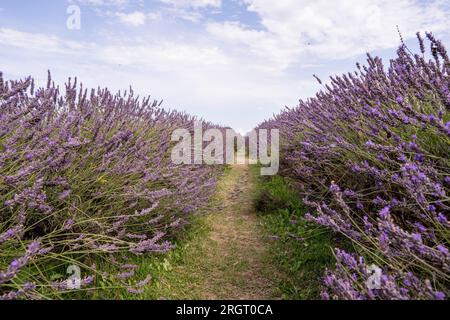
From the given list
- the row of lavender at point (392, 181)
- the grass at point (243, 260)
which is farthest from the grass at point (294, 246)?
the row of lavender at point (392, 181)

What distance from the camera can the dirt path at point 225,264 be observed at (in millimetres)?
2383

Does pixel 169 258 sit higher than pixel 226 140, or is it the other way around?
pixel 226 140

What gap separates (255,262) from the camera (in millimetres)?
2818

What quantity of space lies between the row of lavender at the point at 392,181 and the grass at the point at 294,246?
0.21 metres

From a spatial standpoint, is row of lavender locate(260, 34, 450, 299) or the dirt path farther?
the dirt path

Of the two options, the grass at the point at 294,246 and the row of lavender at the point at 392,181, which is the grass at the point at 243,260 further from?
the row of lavender at the point at 392,181

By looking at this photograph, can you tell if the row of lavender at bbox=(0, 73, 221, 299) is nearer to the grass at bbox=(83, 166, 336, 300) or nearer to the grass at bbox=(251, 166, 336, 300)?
the grass at bbox=(83, 166, 336, 300)

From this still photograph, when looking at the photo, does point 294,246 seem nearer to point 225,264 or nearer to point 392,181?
point 225,264

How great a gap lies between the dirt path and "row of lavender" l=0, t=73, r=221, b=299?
250 mm

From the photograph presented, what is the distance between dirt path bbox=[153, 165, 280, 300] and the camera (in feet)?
7.82

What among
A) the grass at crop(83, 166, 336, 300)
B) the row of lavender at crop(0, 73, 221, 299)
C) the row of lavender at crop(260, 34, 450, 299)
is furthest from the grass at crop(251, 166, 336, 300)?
the row of lavender at crop(0, 73, 221, 299)
